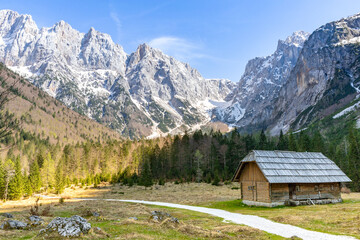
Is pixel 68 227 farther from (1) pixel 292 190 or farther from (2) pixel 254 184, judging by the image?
(1) pixel 292 190

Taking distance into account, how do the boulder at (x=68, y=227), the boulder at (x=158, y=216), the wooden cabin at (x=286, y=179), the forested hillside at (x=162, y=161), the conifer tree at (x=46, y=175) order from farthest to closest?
the conifer tree at (x=46, y=175) → the forested hillside at (x=162, y=161) → the wooden cabin at (x=286, y=179) → the boulder at (x=158, y=216) → the boulder at (x=68, y=227)

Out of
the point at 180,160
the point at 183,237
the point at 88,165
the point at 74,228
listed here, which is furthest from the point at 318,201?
the point at 88,165

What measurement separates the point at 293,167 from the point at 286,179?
393cm

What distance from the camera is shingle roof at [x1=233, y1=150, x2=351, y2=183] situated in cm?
3716

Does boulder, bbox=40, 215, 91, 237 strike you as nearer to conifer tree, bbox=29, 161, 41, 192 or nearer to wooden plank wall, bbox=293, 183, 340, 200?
wooden plank wall, bbox=293, 183, 340, 200

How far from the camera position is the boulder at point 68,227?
15.0 metres

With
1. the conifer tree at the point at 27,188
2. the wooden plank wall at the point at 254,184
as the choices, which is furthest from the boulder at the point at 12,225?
the conifer tree at the point at 27,188

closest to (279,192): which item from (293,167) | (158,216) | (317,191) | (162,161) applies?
(293,167)

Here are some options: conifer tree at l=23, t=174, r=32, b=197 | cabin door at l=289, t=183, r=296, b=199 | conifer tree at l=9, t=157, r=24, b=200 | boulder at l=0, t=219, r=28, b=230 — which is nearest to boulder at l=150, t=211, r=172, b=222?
boulder at l=0, t=219, r=28, b=230

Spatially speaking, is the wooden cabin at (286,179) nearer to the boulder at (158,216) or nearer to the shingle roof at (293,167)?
the shingle roof at (293,167)

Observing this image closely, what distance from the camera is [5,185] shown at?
214 ft

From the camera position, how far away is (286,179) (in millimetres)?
36844

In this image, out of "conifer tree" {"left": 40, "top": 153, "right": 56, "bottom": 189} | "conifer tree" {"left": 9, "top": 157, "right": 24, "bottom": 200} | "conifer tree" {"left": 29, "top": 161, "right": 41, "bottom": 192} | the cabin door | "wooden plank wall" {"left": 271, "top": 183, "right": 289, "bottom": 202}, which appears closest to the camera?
"wooden plank wall" {"left": 271, "top": 183, "right": 289, "bottom": 202}

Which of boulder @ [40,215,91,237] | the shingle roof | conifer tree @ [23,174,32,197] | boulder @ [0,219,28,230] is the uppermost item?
the shingle roof
